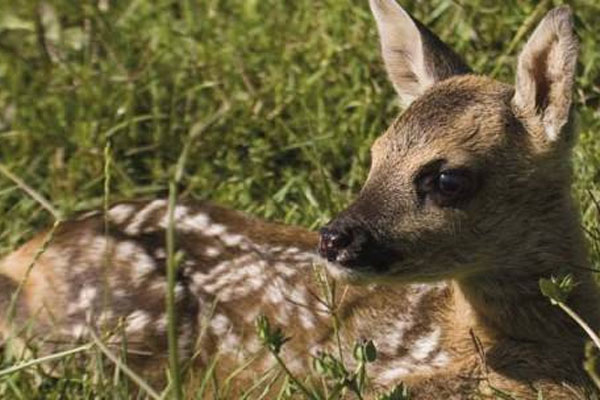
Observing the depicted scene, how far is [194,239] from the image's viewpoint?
16.2 feet

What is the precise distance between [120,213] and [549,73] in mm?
1312

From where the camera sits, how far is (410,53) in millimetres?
4793

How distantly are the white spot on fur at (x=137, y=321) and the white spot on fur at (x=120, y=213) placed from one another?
295 millimetres

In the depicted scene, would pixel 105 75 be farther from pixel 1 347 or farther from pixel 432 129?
pixel 432 129

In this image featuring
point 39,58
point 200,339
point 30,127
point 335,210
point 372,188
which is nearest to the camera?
point 372,188

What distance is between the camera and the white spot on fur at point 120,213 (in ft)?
16.4

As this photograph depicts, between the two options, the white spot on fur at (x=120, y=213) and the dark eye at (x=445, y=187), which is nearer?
the dark eye at (x=445, y=187)

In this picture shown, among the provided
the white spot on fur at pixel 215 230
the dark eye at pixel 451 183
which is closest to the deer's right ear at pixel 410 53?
the dark eye at pixel 451 183

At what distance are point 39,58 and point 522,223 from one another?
2.41 metres

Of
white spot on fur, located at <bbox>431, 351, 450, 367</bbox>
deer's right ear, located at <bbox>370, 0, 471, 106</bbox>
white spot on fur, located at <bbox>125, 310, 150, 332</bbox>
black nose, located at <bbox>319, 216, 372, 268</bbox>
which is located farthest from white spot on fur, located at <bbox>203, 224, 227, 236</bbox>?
black nose, located at <bbox>319, 216, 372, 268</bbox>

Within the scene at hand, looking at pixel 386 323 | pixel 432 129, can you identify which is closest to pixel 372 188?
pixel 432 129

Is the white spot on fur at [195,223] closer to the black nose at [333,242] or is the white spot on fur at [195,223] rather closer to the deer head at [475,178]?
the deer head at [475,178]

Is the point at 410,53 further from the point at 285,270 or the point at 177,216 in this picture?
the point at 177,216

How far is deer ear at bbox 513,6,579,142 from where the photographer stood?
4.30m
